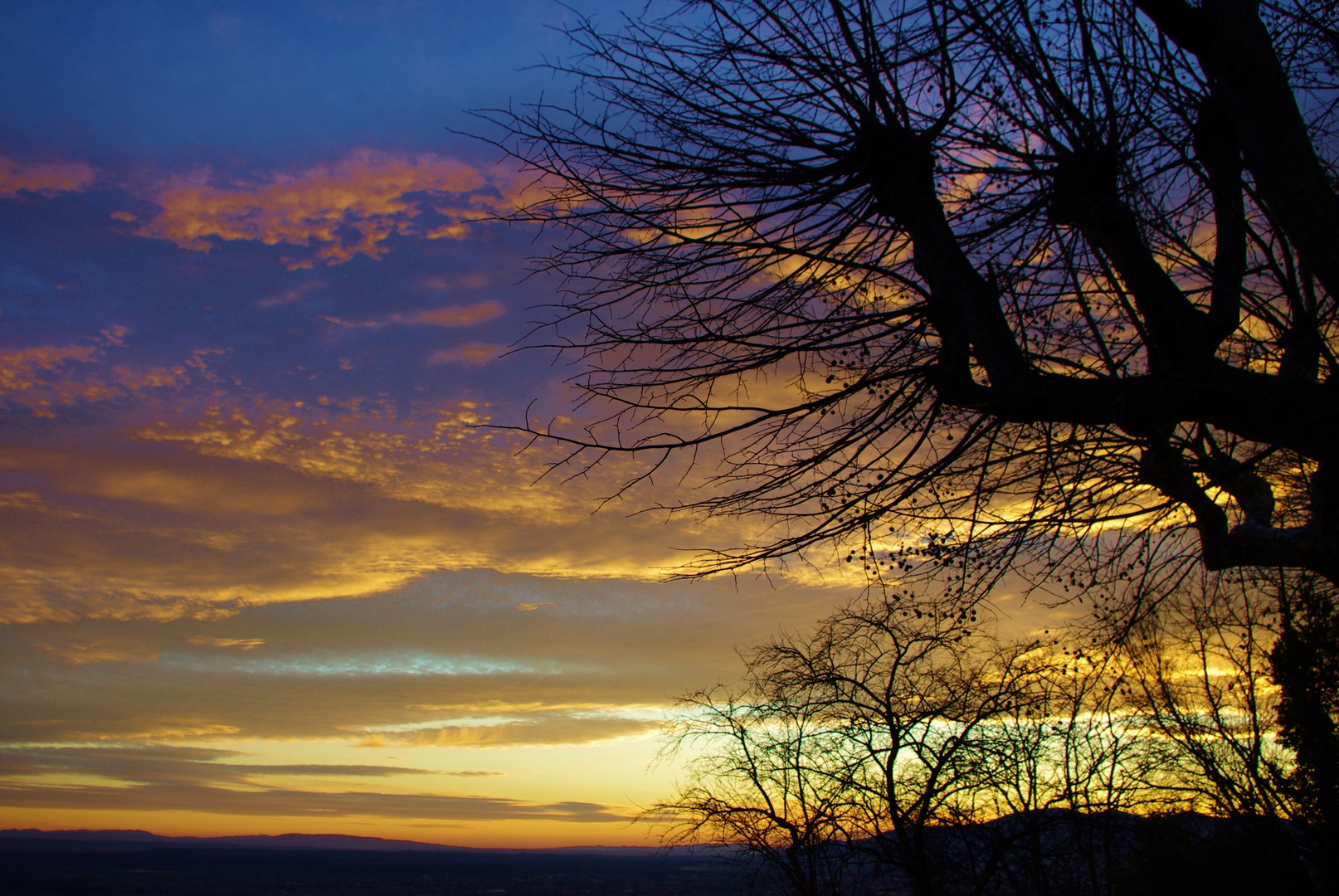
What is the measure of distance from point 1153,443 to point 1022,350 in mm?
950

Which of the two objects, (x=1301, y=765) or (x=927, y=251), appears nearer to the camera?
(x=927, y=251)

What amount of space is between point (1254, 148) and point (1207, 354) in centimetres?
133

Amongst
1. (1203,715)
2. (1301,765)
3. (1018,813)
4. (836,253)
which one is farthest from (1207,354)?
(1203,715)

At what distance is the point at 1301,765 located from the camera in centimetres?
2138

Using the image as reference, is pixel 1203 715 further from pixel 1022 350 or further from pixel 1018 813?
pixel 1022 350

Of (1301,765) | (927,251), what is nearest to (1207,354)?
(927,251)

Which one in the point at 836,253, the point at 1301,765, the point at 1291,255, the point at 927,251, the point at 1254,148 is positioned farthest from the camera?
the point at 1301,765

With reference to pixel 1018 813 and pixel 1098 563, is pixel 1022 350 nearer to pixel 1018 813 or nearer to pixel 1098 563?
pixel 1098 563

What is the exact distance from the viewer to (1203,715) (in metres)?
25.7

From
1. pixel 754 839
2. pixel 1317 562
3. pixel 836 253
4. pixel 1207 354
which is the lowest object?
pixel 754 839

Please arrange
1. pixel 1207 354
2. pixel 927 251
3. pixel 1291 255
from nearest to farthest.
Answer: pixel 1207 354 < pixel 927 251 < pixel 1291 255

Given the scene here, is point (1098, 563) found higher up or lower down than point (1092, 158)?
Result: lower down

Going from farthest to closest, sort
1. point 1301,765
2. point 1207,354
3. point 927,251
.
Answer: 1. point 1301,765
2. point 927,251
3. point 1207,354

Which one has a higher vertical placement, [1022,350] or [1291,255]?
[1291,255]
